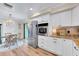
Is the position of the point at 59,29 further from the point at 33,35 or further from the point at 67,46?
the point at 33,35

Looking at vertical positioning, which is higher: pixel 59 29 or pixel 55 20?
pixel 55 20

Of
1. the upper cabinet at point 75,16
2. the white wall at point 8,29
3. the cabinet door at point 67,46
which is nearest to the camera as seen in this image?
the white wall at point 8,29

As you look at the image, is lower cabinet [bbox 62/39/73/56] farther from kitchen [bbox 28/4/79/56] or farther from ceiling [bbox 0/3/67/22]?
ceiling [bbox 0/3/67/22]

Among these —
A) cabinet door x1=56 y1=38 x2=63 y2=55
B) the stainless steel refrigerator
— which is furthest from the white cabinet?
cabinet door x1=56 y1=38 x2=63 y2=55

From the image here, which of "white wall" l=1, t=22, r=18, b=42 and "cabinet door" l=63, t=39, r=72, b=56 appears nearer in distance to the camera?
"white wall" l=1, t=22, r=18, b=42

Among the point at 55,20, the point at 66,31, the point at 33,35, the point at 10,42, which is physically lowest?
the point at 10,42

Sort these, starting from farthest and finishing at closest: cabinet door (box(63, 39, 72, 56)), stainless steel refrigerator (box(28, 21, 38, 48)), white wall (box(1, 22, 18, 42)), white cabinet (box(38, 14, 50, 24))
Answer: white cabinet (box(38, 14, 50, 24)) < stainless steel refrigerator (box(28, 21, 38, 48)) < cabinet door (box(63, 39, 72, 56)) < white wall (box(1, 22, 18, 42))

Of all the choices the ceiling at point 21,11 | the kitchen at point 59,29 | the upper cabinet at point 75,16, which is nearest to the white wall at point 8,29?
the ceiling at point 21,11

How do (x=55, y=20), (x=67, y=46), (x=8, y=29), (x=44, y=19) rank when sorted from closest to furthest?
(x=8, y=29) → (x=67, y=46) → (x=55, y=20) → (x=44, y=19)

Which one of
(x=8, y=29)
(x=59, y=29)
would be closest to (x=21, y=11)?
(x=8, y=29)

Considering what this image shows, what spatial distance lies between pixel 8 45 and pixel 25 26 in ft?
2.12

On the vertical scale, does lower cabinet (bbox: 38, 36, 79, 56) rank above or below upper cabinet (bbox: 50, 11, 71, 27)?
below

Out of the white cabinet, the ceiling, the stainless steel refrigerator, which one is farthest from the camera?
the white cabinet

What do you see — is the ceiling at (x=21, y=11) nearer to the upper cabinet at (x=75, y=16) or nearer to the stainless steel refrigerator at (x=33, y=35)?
the stainless steel refrigerator at (x=33, y=35)
